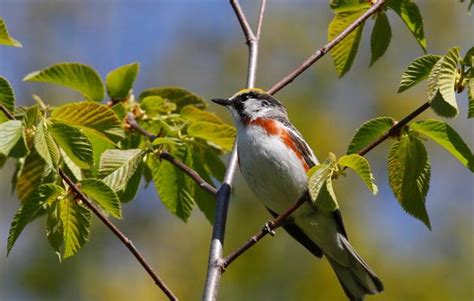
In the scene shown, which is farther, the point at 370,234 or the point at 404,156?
the point at 370,234

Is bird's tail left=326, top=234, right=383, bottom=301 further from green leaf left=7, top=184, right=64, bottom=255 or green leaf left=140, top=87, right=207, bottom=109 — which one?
green leaf left=7, top=184, right=64, bottom=255

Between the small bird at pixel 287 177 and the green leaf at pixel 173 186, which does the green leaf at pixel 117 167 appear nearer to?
the green leaf at pixel 173 186

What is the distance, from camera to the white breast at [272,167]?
3744mm

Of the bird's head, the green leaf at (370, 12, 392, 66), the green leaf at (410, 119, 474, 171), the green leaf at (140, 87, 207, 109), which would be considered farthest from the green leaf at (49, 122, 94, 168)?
the bird's head

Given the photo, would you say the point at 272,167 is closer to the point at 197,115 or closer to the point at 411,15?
the point at 197,115

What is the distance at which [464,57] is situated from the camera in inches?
89.2

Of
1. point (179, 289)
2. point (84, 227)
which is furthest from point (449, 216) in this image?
point (84, 227)

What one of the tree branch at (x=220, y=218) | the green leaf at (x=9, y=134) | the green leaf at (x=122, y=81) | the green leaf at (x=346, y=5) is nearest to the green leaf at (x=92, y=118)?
the green leaf at (x=9, y=134)

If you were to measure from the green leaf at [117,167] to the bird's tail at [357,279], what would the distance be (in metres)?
1.78

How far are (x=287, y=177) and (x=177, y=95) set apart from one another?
74 cm

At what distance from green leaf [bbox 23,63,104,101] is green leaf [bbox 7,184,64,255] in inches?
33.5

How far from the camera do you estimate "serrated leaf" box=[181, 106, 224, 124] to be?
10.7 feet

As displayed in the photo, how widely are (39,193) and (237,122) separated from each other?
1856mm

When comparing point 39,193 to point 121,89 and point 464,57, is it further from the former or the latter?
point 464,57
